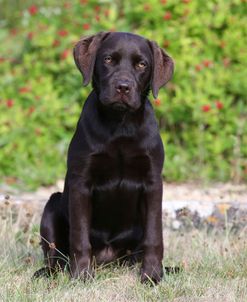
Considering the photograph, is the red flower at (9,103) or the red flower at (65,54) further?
the red flower at (65,54)

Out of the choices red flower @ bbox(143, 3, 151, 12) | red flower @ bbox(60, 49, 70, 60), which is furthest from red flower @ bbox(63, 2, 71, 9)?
red flower @ bbox(143, 3, 151, 12)

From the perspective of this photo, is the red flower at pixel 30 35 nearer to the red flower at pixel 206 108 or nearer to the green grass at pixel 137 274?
the red flower at pixel 206 108

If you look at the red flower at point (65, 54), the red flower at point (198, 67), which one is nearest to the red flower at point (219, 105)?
the red flower at point (198, 67)

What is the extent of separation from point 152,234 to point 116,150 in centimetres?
53

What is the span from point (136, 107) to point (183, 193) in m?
2.73

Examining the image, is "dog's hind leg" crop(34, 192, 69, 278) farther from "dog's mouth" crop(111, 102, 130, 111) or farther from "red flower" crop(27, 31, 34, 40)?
"red flower" crop(27, 31, 34, 40)

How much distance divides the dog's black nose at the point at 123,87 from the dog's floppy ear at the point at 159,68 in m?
0.27

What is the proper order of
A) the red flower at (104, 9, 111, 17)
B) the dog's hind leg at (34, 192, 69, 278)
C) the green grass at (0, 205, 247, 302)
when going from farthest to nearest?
the red flower at (104, 9, 111, 17), the dog's hind leg at (34, 192, 69, 278), the green grass at (0, 205, 247, 302)

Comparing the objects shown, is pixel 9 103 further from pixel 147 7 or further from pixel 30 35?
pixel 147 7

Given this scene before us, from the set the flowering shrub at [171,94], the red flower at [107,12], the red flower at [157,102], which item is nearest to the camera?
the red flower at [157,102]

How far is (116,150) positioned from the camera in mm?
4664

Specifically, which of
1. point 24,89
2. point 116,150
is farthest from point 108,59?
point 24,89

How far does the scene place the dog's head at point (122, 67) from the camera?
457cm

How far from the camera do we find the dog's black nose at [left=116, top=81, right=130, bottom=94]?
4.52 meters
